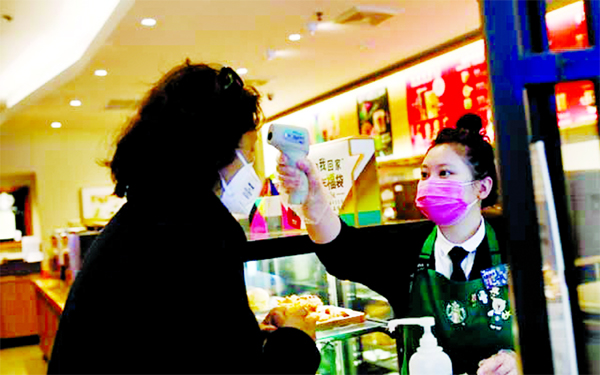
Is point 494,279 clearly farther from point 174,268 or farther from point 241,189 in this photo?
point 174,268

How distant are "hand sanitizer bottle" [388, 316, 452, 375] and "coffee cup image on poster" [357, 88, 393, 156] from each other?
6.58 metres

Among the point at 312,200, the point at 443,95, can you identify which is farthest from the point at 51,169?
the point at 312,200

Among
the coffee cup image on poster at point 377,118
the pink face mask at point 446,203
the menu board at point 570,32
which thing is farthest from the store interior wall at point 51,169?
the menu board at point 570,32

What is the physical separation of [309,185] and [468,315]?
1.78 ft

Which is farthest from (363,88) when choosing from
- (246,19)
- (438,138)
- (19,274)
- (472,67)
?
(438,138)

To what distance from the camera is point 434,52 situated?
7.07 m

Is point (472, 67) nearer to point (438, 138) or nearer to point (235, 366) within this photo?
point (438, 138)

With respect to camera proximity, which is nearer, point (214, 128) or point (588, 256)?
point (588, 256)

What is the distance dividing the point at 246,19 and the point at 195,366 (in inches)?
184

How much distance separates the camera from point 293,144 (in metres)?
1.53

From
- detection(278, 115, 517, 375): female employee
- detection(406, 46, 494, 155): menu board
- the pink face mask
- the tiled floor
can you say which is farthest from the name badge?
the tiled floor

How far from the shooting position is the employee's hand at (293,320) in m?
1.26

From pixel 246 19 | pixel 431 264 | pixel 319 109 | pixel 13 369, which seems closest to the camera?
pixel 431 264

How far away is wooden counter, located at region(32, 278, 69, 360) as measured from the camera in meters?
5.31
